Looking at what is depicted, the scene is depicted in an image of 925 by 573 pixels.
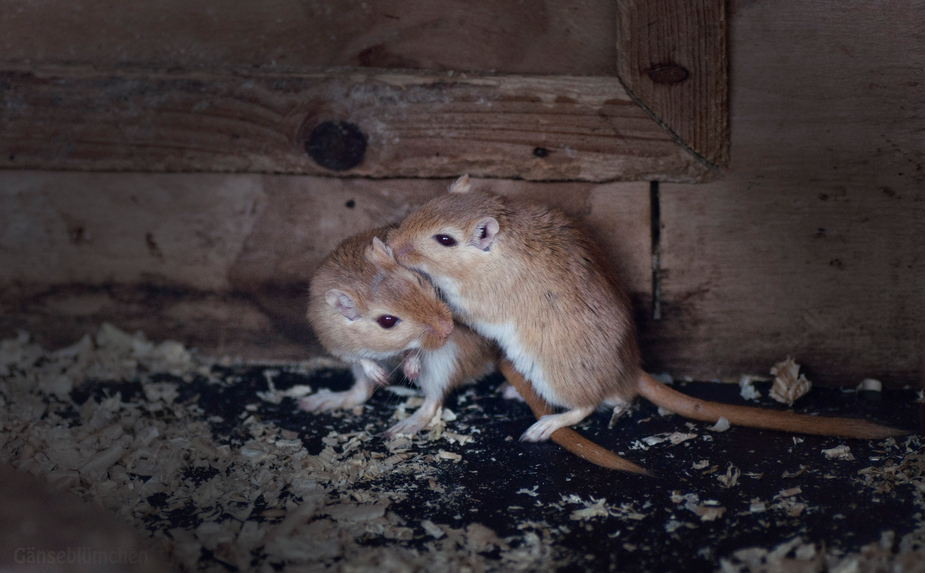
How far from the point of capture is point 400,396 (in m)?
3.01

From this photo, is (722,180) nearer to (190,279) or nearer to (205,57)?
(205,57)

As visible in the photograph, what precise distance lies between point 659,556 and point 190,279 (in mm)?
2209

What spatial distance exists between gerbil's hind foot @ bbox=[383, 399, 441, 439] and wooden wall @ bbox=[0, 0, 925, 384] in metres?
0.72

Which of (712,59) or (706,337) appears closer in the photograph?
(712,59)

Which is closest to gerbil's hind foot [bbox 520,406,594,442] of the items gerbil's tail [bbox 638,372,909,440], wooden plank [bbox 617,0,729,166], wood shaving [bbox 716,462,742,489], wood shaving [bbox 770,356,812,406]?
gerbil's tail [bbox 638,372,909,440]

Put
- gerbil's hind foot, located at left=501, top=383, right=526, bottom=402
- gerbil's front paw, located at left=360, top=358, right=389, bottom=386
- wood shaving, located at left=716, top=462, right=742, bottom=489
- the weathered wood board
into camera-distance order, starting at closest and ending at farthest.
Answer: wood shaving, located at left=716, top=462, right=742, bottom=489, the weathered wood board, gerbil's front paw, located at left=360, top=358, right=389, bottom=386, gerbil's hind foot, located at left=501, top=383, right=526, bottom=402

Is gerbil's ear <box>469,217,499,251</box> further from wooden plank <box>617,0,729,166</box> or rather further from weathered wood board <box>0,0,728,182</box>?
wooden plank <box>617,0,729,166</box>

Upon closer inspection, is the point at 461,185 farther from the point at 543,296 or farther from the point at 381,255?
the point at 543,296

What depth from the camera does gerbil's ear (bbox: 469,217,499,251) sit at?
2.50m

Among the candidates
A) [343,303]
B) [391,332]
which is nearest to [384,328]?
[391,332]

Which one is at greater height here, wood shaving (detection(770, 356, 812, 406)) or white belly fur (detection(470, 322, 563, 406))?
white belly fur (detection(470, 322, 563, 406))

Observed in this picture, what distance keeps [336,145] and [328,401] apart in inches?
38.7

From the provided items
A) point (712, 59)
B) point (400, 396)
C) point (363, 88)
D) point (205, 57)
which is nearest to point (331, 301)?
point (400, 396)

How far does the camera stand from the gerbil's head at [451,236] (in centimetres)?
254
